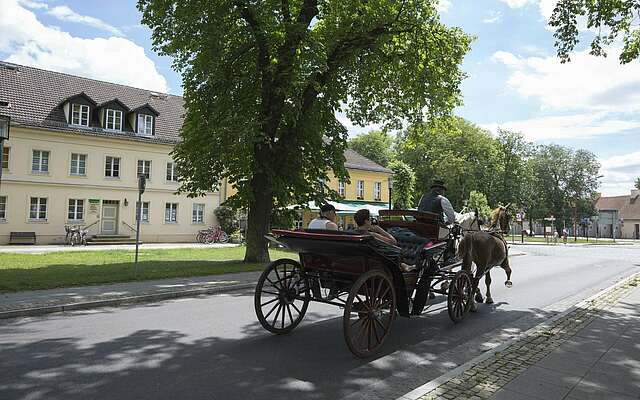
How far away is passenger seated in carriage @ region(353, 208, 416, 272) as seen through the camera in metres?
5.66

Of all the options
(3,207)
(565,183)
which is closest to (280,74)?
(3,207)

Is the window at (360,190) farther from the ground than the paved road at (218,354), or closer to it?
farther from the ground

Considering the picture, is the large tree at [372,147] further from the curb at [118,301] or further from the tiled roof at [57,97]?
the curb at [118,301]

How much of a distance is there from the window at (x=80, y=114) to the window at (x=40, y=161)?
2534 mm

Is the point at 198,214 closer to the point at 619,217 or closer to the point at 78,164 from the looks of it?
the point at 78,164

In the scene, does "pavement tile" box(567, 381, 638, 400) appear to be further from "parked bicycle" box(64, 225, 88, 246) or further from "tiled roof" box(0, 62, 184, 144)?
"parked bicycle" box(64, 225, 88, 246)

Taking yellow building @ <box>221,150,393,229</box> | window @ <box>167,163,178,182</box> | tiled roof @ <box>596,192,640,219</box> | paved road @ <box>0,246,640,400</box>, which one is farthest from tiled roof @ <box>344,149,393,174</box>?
tiled roof @ <box>596,192,640,219</box>

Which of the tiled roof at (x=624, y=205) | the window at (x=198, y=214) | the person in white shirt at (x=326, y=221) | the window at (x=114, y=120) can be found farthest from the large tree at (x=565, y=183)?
the person in white shirt at (x=326, y=221)

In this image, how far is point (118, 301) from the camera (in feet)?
28.8

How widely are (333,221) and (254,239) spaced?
30.1 feet

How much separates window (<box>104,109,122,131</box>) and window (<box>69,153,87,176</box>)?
8.23 feet

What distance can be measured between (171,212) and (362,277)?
92.9 feet

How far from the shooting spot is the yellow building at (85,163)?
2592 cm

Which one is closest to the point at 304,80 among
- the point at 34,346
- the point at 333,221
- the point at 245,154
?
the point at 245,154
